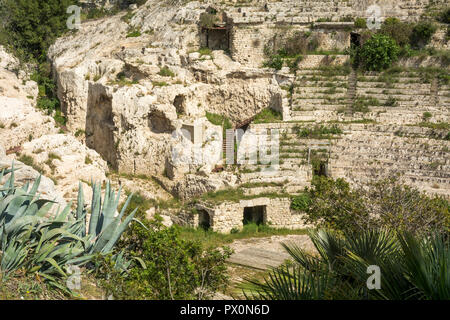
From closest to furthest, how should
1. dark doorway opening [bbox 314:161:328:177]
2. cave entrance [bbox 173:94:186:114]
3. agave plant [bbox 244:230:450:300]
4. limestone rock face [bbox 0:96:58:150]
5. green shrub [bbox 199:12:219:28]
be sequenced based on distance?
agave plant [bbox 244:230:450:300], limestone rock face [bbox 0:96:58:150], dark doorway opening [bbox 314:161:328:177], cave entrance [bbox 173:94:186:114], green shrub [bbox 199:12:219:28]

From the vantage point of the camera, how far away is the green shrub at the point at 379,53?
2425cm

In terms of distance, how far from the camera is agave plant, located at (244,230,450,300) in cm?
602

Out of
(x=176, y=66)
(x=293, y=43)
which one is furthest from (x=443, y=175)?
(x=176, y=66)

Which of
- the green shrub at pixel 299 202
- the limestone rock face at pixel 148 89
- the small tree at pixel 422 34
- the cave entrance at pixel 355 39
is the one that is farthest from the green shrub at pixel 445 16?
the green shrub at pixel 299 202

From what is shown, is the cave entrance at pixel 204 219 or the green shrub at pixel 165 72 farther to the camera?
the green shrub at pixel 165 72

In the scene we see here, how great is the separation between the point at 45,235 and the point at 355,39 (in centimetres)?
2097

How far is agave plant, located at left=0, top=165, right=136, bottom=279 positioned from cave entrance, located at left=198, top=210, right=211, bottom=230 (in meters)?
9.33

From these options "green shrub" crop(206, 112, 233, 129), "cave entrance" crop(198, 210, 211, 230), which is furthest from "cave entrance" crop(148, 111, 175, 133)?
"cave entrance" crop(198, 210, 211, 230)

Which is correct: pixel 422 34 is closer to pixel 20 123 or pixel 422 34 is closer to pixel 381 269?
pixel 20 123

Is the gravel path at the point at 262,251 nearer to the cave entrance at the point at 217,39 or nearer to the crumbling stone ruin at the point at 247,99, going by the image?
the crumbling stone ruin at the point at 247,99

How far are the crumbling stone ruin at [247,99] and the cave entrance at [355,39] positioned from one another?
0.21ft

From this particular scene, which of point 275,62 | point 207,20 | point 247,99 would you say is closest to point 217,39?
point 207,20

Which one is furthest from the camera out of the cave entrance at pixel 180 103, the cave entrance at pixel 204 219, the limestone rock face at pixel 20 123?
the cave entrance at pixel 180 103

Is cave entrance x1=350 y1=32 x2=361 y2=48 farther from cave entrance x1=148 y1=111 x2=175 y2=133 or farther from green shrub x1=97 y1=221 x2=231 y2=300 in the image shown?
green shrub x1=97 y1=221 x2=231 y2=300
